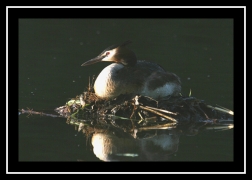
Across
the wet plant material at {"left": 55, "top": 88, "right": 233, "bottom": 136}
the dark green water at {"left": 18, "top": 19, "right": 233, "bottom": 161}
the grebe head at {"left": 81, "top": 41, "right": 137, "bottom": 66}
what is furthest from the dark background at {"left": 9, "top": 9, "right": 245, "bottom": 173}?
the grebe head at {"left": 81, "top": 41, "right": 137, "bottom": 66}

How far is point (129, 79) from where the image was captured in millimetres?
11641

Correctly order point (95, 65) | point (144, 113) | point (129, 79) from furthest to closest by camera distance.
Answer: point (95, 65)
point (129, 79)
point (144, 113)

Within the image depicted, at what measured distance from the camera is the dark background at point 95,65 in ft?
33.1

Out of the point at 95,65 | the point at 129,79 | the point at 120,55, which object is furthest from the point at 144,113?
the point at 95,65

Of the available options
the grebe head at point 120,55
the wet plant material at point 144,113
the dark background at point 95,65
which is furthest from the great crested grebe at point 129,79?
the dark background at point 95,65

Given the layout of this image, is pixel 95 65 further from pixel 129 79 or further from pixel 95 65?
pixel 129 79

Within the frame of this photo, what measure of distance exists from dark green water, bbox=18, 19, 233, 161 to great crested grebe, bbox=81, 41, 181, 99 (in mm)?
948

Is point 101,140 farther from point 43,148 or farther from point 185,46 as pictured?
point 185,46

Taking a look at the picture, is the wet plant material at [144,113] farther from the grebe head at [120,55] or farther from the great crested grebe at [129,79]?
the grebe head at [120,55]

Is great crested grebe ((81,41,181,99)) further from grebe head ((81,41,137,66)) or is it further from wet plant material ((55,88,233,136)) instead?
wet plant material ((55,88,233,136))

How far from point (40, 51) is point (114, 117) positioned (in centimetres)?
663

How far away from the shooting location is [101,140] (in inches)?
411

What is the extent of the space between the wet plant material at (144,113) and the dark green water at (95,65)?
42 centimetres
